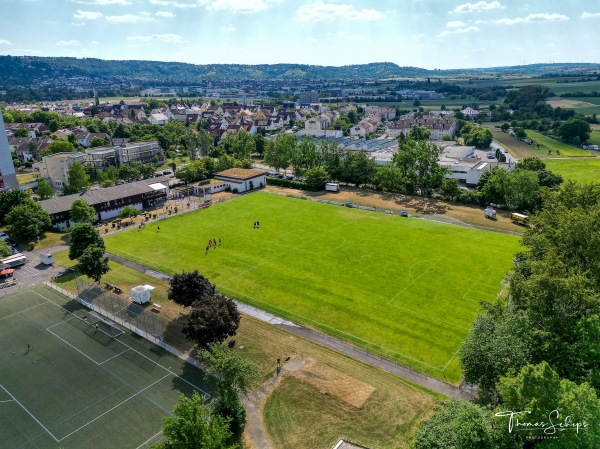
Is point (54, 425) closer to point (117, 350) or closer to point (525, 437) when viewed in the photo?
point (117, 350)

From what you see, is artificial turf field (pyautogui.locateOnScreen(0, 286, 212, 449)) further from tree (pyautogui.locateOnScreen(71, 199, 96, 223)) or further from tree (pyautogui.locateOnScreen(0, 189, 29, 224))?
tree (pyautogui.locateOnScreen(0, 189, 29, 224))

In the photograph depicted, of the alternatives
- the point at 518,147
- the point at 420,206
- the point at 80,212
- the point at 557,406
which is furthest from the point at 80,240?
the point at 518,147

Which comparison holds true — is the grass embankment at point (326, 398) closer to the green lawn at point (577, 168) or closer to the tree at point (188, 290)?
the tree at point (188, 290)

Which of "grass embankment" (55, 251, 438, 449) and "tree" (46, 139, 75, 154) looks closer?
"grass embankment" (55, 251, 438, 449)

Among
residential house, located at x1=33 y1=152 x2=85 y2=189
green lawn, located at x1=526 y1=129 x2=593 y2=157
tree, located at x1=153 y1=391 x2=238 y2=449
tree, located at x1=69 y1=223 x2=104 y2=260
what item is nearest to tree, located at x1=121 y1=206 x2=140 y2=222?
tree, located at x1=69 y1=223 x2=104 y2=260

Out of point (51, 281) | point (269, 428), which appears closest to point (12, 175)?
point (51, 281)

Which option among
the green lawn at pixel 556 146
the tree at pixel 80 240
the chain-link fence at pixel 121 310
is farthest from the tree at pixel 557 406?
the green lawn at pixel 556 146
